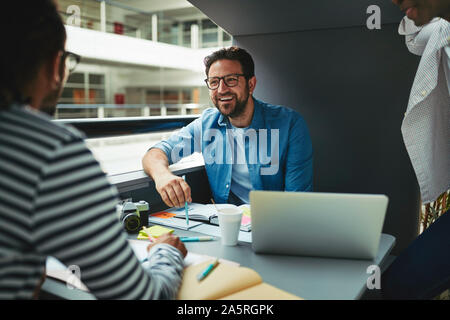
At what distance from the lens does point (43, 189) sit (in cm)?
55

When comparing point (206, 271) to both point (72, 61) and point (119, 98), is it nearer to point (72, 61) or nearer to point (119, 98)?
point (72, 61)

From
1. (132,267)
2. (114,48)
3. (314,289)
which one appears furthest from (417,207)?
(114,48)

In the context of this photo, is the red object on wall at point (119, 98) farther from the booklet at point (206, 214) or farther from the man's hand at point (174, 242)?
the man's hand at point (174, 242)

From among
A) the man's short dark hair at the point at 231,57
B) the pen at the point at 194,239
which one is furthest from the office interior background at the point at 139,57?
the pen at the point at 194,239

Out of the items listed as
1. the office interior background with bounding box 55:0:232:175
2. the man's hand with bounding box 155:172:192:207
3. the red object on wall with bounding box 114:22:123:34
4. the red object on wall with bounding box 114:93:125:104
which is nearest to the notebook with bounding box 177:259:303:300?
the man's hand with bounding box 155:172:192:207

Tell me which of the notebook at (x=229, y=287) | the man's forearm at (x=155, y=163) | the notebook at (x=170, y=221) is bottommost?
the notebook at (x=229, y=287)

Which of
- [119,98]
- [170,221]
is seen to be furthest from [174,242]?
[119,98]

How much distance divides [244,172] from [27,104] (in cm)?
132

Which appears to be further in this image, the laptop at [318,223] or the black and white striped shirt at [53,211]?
the laptop at [318,223]

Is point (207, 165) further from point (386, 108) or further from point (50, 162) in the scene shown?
point (50, 162)

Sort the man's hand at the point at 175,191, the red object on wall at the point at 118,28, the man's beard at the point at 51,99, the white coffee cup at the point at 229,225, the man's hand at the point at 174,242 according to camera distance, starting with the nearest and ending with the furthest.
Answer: the man's beard at the point at 51,99
the man's hand at the point at 174,242
the white coffee cup at the point at 229,225
the man's hand at the point at 175,191
the red object on wall at the point at 118,28

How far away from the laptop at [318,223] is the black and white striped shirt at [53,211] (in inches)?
17.5

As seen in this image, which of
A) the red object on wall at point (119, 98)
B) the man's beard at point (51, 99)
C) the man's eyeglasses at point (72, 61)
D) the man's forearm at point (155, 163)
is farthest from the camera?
the red object on wall at point (119, 98)

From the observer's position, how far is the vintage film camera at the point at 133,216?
126cm
